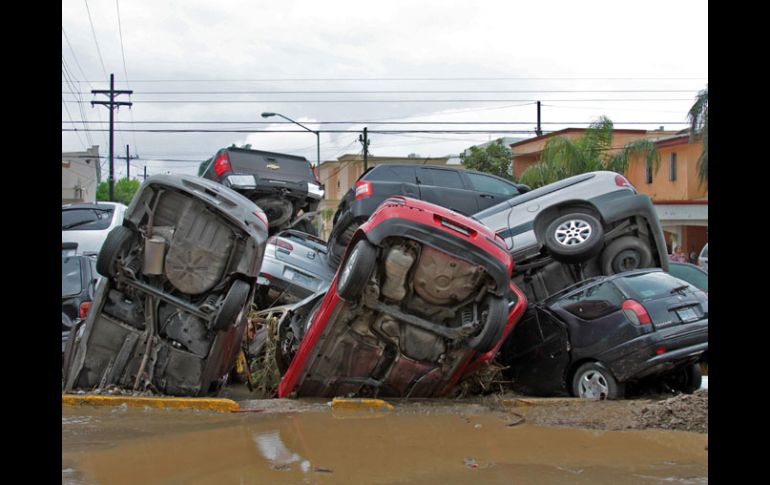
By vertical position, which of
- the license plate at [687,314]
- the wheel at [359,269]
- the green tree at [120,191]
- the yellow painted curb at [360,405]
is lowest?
the yellow painted curb at [360,405]

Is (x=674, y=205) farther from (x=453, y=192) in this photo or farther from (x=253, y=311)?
(x=253, y=311)

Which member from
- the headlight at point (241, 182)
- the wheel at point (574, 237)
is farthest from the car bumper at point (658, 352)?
the headlight at point (241, 182)

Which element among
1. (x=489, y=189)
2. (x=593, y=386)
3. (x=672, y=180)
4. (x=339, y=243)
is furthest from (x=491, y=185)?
(x=672, y=180)

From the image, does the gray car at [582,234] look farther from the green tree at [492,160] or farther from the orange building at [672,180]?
the green tree at [492,160]

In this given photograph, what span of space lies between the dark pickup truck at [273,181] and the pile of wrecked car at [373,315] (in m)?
6.87

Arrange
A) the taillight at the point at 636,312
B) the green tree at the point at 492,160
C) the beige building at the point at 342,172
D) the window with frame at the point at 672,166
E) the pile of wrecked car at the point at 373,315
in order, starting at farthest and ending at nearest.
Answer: the beige building at the point at 342,172 < the window with frame at the point at 672,166 < the green tree at the point at 492,160 < the taillight at the point at 636,312 < the pile of wrecked car at the point at 373,315

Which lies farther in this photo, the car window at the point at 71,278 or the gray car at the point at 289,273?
the gray car at the point at 289,273

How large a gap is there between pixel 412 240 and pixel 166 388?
2.93m

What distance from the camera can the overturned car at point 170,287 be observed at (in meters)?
7.70

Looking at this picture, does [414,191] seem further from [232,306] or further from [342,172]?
[342,172]

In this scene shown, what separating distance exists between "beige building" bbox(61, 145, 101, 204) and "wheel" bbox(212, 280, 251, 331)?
142ft

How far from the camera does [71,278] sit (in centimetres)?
1081

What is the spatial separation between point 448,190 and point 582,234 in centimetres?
359
